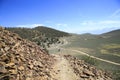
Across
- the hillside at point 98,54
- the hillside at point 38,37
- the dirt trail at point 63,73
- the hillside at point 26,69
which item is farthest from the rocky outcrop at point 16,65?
the hillside at point 38,37

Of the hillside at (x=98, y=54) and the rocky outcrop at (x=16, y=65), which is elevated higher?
the rocky outcrop at (x=16, y=65)

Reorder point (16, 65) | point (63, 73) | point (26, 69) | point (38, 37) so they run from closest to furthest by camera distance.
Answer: point (16, 65)
point (26, 69)
point (63, 73)
point (38, 37)

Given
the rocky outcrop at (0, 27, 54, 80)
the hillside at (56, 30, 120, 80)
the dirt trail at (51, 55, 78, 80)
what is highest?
the rocky outcrop at (0, 27, 54, 80)

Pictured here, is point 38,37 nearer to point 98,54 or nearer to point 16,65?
point 98,54

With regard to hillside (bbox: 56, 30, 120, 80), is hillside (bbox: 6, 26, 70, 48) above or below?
above

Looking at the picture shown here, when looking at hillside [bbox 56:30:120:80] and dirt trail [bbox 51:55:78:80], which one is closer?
dirt trail [bbox 51:55:78:80]

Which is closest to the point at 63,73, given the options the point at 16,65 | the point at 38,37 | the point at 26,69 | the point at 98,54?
the point at 26,69

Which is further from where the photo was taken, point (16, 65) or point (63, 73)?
point (63, 73)

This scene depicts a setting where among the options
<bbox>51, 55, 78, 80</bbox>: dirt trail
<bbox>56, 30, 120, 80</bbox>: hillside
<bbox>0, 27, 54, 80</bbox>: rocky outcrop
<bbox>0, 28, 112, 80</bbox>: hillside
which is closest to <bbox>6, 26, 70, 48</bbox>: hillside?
<bbox>56, 30, 120, 80</bbox>: hillside

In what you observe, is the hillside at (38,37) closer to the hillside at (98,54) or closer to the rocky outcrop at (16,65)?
the hillside at (98,54)

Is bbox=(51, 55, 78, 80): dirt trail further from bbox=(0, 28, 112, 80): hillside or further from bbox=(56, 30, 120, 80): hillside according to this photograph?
bbox=(56, 30, 120, 80): hillside

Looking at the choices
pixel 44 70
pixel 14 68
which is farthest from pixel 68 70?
pixel 14 68

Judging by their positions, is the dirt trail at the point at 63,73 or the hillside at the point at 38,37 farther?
the hillside at the point at 38,37

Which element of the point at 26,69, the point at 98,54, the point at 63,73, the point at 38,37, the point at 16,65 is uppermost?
the point at 38,37
